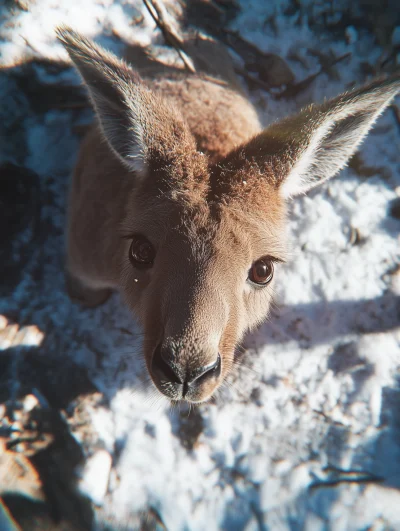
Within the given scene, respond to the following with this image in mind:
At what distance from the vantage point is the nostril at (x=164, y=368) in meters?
1.65

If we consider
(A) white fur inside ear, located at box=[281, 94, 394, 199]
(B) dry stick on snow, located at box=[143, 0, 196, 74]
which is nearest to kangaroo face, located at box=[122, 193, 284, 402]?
(A) white fur inside ear, located at box=[281, 94, 394, 199]

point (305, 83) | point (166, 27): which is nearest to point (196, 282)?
point (166, 27)

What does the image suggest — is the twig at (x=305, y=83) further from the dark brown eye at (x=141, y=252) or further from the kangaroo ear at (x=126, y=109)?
the dark brown eye at (x=141, y=252)

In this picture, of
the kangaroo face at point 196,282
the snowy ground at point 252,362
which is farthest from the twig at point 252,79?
the kangaroo face at point 196,282

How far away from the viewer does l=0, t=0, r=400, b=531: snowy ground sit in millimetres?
3182

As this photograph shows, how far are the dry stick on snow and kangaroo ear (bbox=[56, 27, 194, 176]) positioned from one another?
2007 millimetres

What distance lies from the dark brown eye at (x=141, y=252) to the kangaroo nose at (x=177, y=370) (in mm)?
623

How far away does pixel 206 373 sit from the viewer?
1.74m

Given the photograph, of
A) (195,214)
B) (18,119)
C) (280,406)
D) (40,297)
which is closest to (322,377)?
(280,406)

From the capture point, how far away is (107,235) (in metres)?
2.78

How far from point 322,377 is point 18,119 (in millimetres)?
4179

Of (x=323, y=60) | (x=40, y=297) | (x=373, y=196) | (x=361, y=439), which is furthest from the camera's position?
(x=323, y=60)

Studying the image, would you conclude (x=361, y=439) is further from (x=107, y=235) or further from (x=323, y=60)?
(x=323, y=60)

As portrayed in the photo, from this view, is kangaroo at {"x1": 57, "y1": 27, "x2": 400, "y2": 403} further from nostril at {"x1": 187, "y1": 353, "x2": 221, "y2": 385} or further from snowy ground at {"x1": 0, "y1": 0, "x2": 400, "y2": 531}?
snowy ground at {"x1": 0, "y1": 0, "x2": 400, "y2": 531}
